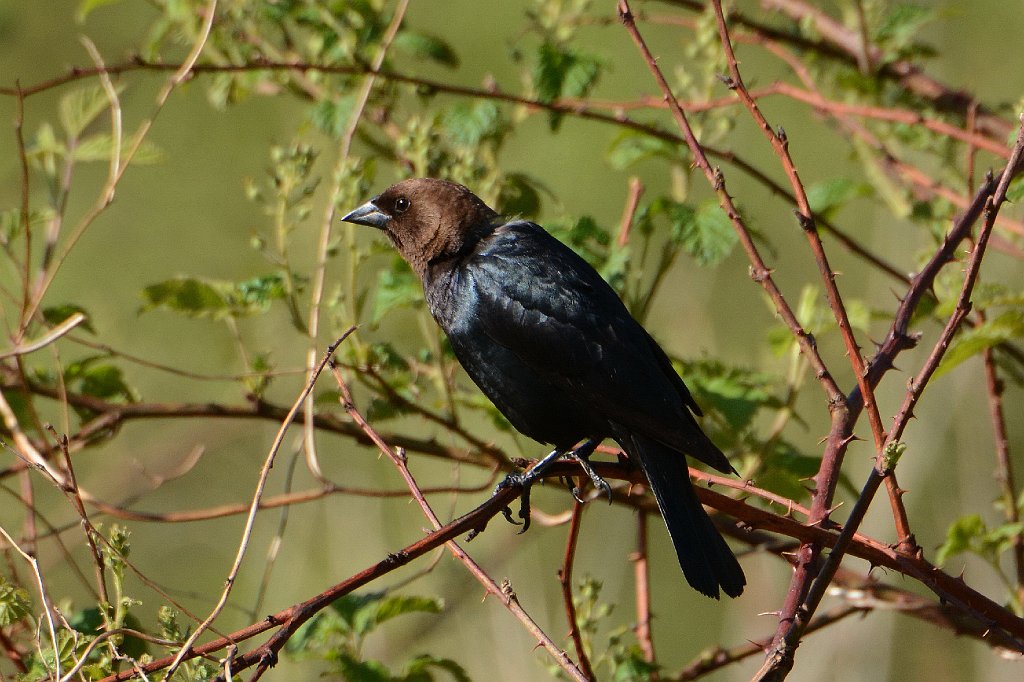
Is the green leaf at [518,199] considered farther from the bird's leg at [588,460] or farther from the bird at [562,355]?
the bird's leg at [588,460]

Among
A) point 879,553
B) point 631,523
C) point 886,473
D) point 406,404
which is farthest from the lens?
point 631,523

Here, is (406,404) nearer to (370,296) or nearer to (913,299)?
(913,299)

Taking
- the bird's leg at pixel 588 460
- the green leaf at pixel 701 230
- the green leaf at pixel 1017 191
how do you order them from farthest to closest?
the green leaf at pixel 701 230
the bird's leg at pixel 588 460
the green leaf at pixel 1017 191

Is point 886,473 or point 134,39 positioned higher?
point 134,39

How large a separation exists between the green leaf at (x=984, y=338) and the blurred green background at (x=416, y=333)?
5.52 ft

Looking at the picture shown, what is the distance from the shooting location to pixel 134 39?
708 centimetres

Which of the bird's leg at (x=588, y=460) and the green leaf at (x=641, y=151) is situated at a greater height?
the green leaf at (x=641, y=151)

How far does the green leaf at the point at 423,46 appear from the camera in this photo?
3.65 meters

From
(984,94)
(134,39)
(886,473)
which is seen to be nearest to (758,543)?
(886,473)

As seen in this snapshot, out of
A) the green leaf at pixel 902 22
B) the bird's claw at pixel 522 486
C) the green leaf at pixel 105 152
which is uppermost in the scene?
the green leaf at pixel 902 22

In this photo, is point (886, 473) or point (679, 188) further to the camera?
point (679, 188)

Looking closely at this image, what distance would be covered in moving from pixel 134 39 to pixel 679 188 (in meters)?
4.50

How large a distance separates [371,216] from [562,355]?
39.7 inches

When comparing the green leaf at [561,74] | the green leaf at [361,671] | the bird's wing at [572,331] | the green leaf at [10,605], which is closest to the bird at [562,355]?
the bird's wing at [572,331]
